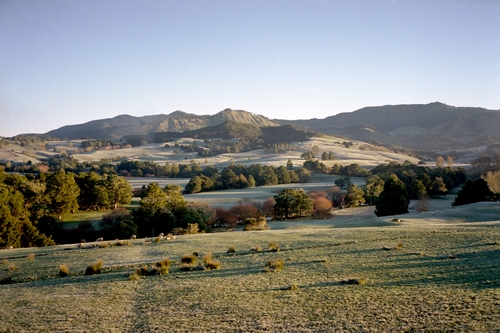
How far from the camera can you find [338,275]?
1548 centimetres

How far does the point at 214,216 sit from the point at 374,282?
173 ft

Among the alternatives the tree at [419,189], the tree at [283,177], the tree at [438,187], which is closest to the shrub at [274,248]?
the tree at [419,189]

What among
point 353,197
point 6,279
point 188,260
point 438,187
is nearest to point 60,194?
point 6,279

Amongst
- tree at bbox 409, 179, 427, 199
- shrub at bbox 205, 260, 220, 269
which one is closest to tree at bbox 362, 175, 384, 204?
tree at bbox 409, 179, 427, 199

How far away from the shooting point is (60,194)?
5831 centimetres

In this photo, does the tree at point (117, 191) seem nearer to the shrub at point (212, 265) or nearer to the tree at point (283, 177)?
the shrub at point (212, 265)

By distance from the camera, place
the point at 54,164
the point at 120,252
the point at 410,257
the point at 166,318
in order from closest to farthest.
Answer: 1. the point at 166,318
2. the point at 410,257
3. the point at 120,252
4. the point at 54,164

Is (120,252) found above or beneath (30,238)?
above

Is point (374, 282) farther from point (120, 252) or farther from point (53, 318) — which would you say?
point (120, 252)

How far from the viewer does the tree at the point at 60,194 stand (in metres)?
57.8

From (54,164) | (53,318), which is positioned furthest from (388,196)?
(54,164)

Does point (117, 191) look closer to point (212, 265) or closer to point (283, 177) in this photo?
point (212, 265)

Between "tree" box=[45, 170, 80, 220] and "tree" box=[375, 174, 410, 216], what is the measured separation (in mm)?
47444

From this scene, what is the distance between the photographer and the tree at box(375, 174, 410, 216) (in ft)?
187
